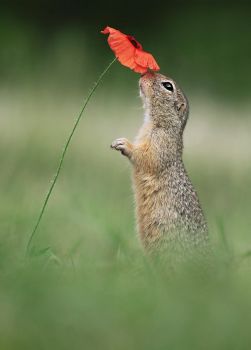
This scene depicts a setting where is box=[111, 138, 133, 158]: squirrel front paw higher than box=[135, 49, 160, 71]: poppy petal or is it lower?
lower

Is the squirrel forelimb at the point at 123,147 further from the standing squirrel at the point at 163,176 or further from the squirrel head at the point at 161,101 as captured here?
the squirrel head at the point at 161,101

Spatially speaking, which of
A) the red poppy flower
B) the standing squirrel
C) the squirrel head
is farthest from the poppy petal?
the squirrel head

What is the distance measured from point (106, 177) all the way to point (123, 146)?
2.72 m

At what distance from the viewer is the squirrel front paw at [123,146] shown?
547 cm

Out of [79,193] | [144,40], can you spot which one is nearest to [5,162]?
[79,193]

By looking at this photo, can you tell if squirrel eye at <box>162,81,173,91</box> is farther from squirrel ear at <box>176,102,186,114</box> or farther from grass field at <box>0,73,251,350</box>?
grass field at <box>0,73,251,350</box>

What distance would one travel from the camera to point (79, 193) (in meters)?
7.09

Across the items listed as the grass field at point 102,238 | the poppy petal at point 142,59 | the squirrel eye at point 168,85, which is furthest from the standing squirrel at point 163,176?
the poppy petal at point 142,59

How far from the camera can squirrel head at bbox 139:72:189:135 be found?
593 cm

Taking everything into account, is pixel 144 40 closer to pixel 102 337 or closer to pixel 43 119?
pixel 43 119

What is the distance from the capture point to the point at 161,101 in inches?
235

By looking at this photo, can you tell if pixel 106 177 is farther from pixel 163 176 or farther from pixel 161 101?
pixel 163 176

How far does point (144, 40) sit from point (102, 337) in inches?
434

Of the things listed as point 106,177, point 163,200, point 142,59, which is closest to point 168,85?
point 163,200
